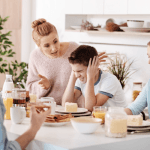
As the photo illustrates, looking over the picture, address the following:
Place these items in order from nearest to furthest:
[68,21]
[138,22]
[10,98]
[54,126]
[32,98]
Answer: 1. [54,126]
2. [10,98]
3. [32,98]
4. [138,22]
5. [68,21]

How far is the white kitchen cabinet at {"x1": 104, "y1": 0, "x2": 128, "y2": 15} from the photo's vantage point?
13.4 feet

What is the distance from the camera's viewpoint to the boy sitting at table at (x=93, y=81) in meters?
2.55

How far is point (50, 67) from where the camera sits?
316 cm

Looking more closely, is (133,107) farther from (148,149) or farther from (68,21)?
(68,21)

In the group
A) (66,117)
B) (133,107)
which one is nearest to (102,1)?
(133,107)

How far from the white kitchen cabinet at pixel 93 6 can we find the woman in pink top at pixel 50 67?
1.35 m

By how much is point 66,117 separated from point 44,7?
354 cm

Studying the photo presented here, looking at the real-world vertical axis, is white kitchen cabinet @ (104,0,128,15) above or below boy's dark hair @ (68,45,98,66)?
above

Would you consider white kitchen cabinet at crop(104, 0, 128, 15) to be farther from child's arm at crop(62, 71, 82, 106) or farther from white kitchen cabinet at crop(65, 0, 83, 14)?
child's arm at crop(62, 71, 82, 106)

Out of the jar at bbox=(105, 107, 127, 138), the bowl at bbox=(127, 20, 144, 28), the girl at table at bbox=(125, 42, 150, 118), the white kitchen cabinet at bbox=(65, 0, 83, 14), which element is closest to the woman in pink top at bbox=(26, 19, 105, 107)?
the girl at table at bbox=(125, 42, 150, 118)

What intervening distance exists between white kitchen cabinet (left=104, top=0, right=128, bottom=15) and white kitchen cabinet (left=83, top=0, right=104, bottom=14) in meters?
0.09

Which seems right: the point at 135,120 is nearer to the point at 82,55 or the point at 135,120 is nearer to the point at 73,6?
the point at 82,55

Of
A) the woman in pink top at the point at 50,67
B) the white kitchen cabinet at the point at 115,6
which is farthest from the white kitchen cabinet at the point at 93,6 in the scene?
the woman in pink top at the point at 50,67

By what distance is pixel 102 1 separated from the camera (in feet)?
14.3
